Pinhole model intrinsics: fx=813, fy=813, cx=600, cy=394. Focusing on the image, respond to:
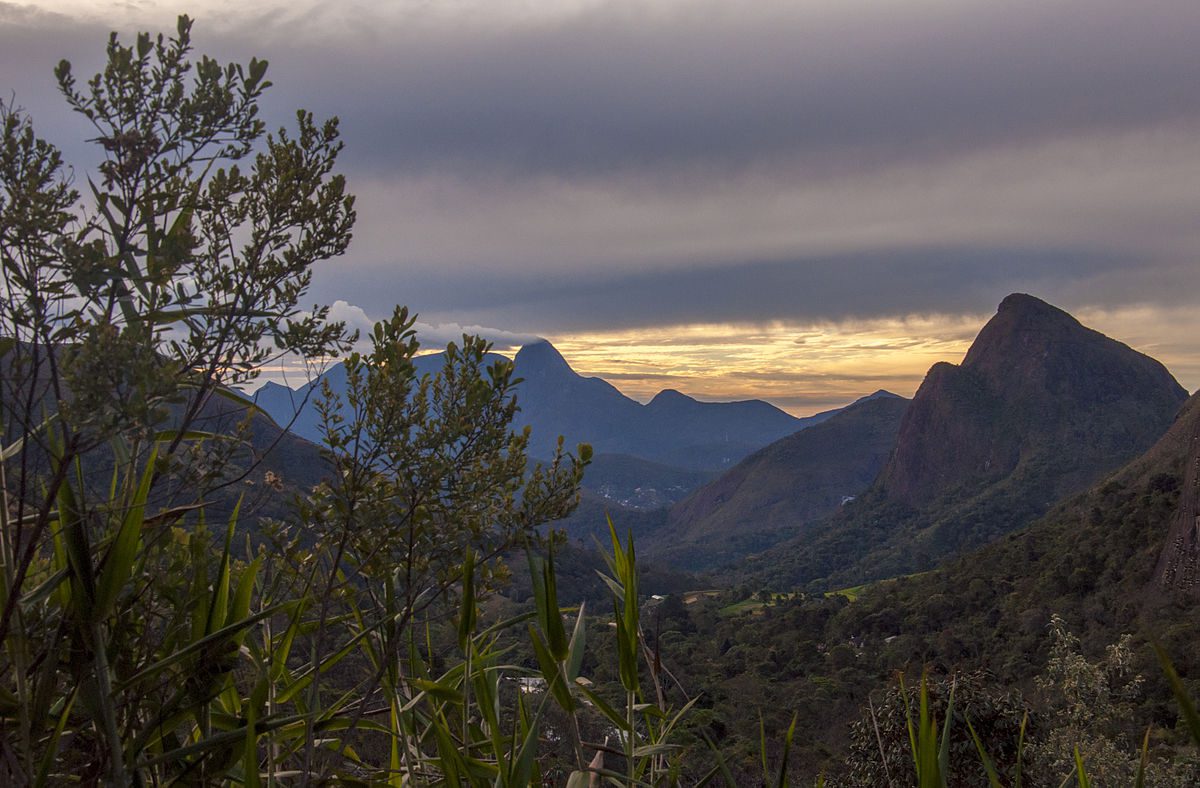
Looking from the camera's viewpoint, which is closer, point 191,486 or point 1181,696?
point 1181,696

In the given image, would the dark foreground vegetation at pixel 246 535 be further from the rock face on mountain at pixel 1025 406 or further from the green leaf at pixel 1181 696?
the rock face on mountain at pixel 1025 406

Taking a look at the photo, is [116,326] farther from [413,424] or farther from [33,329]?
[413,424]

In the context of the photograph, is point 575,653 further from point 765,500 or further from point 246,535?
point 765,500

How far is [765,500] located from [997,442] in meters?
50.8

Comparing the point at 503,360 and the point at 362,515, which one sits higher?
the point at 503,360

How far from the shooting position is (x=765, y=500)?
175500 millimetres

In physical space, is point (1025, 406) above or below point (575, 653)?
below

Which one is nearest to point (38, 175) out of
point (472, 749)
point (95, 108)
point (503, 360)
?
point (95, 108)

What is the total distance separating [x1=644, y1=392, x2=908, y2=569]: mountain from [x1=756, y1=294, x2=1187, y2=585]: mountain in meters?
21.5

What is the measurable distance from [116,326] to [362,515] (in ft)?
2.39

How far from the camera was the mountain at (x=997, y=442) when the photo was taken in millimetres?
104750

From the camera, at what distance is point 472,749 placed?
84.3 inches

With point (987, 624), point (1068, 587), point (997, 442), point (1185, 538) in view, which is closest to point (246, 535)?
point (987, 624)

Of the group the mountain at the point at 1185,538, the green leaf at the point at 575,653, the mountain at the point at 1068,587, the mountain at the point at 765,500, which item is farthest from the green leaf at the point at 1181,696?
the mountain at the point at 765,500
